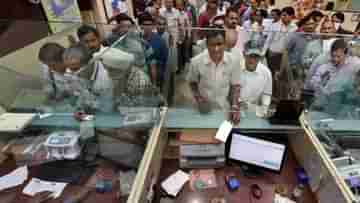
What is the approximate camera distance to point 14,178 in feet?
3.94

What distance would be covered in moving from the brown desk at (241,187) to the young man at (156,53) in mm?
874

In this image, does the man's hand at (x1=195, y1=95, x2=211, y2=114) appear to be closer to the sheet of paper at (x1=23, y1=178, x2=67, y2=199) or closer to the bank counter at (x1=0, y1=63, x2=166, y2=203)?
the bank counter at (x1=0, y1=63, x2=166, y2=203)

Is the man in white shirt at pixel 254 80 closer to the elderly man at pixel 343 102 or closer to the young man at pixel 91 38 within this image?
the elderly man at pixel 343 102

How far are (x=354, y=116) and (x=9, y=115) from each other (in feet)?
8.36

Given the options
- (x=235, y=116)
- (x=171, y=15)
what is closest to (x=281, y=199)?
(x=235, y=116)

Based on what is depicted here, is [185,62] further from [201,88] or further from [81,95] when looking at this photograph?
[81,95]

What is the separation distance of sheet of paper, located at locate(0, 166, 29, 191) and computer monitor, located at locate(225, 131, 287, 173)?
52.4 inches

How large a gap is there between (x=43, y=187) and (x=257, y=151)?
1340 mm

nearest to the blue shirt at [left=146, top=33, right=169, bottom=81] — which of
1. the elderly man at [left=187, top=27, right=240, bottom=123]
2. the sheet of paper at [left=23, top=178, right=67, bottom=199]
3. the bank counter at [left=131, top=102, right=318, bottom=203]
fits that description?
the elderly man at [left=187, top=27, right=240, bottom=123]

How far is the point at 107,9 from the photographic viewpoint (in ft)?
13.9

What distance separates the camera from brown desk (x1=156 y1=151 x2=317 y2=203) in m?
1.17

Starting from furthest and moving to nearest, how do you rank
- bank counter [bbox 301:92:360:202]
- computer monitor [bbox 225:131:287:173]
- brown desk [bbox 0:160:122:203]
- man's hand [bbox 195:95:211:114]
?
man's hand [bbox 195:95:211:114] < computer monitor [bbox 225:131:287:173] < brown desk [bbox 0:160:122:203] < bank counter [bbox 301:92:360:202]

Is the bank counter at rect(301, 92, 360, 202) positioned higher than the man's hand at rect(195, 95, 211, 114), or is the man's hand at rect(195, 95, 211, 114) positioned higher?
the man's hand at rect(195, 95, 211, 114)

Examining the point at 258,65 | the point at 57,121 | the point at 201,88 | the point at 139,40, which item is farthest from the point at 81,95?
the point at 258,65
